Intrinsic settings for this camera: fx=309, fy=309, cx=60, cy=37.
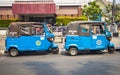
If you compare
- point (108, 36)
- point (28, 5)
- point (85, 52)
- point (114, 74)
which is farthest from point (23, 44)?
point (28, 5)

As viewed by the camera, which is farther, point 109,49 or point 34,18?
point 34,18

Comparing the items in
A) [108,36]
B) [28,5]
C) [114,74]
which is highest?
[28,5]

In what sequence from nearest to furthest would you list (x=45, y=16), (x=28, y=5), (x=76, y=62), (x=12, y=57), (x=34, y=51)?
1. (x=76, y=62)
2. (x=12, y=57)
3. (x=34, y=51)
4. (x=28, y=5)
5. (x=45, y=16)

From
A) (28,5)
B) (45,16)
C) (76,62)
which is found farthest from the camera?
(45,16)

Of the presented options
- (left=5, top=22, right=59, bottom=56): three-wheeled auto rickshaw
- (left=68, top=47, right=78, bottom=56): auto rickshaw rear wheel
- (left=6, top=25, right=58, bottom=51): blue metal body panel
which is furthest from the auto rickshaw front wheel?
(left=6, top=25, right=58, bottom=51): blue metal body panel

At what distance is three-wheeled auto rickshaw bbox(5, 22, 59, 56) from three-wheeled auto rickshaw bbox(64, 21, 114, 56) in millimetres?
1230

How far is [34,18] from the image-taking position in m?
44.8

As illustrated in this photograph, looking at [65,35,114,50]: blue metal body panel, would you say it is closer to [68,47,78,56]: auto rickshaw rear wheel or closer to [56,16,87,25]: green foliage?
[68,47,78,56]: auto rickshaw rear wheel

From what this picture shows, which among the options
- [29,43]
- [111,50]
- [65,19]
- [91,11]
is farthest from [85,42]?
[91,11]

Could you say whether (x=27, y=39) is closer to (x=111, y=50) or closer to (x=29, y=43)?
(x=29, y=43)

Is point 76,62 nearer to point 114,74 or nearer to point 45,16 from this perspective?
point 114,74

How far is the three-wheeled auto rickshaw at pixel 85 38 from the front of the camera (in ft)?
53.8

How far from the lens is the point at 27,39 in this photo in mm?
16656

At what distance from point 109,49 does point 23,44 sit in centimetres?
469
